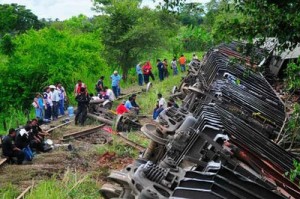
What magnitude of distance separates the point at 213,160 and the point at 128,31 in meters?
23.7

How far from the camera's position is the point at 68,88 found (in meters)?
25.2

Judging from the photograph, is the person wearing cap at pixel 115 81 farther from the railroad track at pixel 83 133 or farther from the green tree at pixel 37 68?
the railroad track at pixel 83 133

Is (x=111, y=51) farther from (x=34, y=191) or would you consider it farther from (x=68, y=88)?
(x=34, y=191)

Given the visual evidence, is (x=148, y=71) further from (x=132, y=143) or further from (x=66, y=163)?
(x=66, y=163)

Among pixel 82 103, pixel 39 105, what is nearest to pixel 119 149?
pixel 82 103

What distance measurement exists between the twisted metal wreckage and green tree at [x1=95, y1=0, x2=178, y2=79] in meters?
18.8

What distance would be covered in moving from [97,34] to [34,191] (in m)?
19.8

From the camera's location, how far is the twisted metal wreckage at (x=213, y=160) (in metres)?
5.00


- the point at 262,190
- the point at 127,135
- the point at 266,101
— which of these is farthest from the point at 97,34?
the point at 262,190

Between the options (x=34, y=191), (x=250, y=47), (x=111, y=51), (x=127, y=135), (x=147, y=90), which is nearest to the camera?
(x=250, y=47)

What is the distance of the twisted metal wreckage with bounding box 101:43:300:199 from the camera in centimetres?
500

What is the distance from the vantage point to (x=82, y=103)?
53.6ft

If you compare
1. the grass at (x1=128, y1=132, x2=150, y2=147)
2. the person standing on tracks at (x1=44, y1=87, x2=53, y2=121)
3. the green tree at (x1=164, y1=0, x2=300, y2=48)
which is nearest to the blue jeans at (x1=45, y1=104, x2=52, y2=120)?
the person standing on tracks at (x1=44, y1=87, x2=53, y2=121)

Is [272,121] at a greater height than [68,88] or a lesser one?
greater
